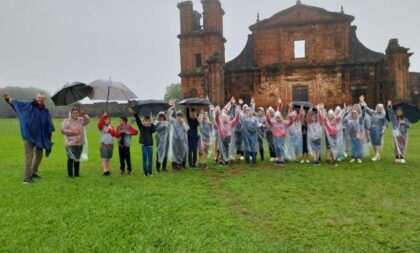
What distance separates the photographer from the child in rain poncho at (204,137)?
9.86 meters

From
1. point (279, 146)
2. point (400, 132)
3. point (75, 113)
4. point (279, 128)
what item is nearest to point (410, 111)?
point (400, 132)

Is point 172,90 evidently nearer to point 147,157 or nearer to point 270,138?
point 270,138

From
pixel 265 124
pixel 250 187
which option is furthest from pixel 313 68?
pixel 250 187

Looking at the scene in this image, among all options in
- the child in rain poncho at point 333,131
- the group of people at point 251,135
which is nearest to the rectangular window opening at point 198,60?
the group of people at point 251,135

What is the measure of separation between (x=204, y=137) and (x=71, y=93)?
358 cm

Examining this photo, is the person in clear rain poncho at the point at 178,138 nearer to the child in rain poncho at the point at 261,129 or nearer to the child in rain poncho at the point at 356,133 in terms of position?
the child in rain poncho at the point at 261,129

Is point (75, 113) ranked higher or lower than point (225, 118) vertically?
higher

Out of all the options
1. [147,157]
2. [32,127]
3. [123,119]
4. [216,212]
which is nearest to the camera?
[216,212]

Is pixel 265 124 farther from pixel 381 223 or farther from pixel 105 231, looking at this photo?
pixel 105 231

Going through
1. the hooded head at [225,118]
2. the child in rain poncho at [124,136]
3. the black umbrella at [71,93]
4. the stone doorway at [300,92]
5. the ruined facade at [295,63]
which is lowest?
the child in rain poncho at [124,136]

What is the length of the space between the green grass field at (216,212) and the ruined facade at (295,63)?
21.5m

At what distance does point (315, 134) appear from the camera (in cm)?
1011

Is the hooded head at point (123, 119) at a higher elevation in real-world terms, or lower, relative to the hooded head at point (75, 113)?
lower

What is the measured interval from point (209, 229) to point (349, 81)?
1070 inches
